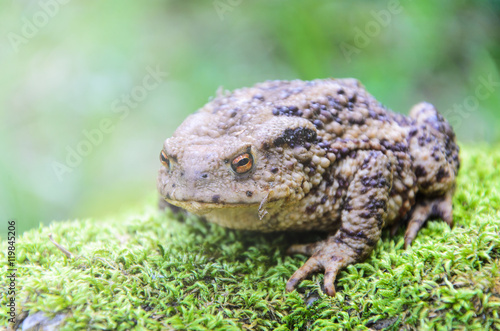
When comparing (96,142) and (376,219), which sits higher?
(96,142)

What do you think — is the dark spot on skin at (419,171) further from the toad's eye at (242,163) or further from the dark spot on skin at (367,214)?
the toad's eye at (242,163)

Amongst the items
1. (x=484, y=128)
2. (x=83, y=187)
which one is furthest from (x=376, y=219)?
(x=83, y=187)

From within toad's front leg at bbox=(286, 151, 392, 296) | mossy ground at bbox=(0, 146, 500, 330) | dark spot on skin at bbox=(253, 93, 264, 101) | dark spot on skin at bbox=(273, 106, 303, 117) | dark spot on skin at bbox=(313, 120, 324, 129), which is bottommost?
mossy ground at bbox=(0, 146, 500, 330)

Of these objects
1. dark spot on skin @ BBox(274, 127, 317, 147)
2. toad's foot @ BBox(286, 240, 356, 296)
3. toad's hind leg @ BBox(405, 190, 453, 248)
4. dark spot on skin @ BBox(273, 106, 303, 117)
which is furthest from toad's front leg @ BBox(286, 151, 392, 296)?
dark spot on skin @ BBox(273, 106, 303, 117)

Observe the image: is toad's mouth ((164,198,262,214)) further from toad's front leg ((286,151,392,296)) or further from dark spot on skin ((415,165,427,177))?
dark spot on skin ((415,165,427,177))

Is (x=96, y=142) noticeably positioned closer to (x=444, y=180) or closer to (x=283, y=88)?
(x=283, y=88)

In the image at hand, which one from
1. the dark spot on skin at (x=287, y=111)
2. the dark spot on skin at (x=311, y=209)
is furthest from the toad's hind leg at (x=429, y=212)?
the dark spot on skin at (x=287, y=111)
